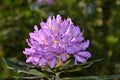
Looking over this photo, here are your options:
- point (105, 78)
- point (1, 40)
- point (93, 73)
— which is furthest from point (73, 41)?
point (1, 40)

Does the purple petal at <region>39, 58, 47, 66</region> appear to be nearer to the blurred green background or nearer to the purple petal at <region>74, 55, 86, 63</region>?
the purple petal at <region>74, 55, 86, 63</region>

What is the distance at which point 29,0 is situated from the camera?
3.89m

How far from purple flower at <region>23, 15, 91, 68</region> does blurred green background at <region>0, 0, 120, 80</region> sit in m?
1.74

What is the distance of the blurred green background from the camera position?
11.6ft

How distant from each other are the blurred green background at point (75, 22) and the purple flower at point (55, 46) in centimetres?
174

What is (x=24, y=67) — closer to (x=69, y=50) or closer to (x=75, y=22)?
(x=69, y=50)

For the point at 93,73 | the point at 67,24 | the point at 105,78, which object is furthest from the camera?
the point at 93,73

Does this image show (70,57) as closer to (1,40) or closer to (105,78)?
(105,78)

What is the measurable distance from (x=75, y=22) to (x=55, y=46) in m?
1.88

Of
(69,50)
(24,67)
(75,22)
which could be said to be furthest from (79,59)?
(75,22)

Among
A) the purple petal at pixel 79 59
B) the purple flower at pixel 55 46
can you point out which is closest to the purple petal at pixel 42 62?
the purple flower at pixel 55 46

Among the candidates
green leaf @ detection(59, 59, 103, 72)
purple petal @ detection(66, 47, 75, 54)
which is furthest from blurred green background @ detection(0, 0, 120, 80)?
purple petal @ detection(66, 47, 75, 54)

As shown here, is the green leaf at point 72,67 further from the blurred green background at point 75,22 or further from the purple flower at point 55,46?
the blurred green background at point 75,22

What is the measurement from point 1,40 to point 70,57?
1998 mm
